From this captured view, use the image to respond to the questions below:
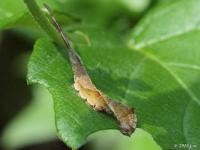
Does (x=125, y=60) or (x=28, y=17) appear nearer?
(x=28, y=17)

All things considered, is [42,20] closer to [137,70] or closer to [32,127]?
[137,70]

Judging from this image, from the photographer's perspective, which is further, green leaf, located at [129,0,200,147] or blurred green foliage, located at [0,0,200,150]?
green leaf, located at [129,0,200,147]

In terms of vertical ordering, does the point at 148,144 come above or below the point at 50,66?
below

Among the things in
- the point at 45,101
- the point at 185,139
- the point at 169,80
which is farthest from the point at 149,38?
the point at 45,101

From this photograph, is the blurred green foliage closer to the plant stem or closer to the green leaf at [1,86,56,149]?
the plant stem

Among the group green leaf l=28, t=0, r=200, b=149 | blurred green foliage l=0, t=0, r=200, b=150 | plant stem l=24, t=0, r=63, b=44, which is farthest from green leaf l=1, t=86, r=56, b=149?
plant stem l=24, t=0, r=63, b=44

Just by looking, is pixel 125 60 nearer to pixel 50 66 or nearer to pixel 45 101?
pixel 50 66
